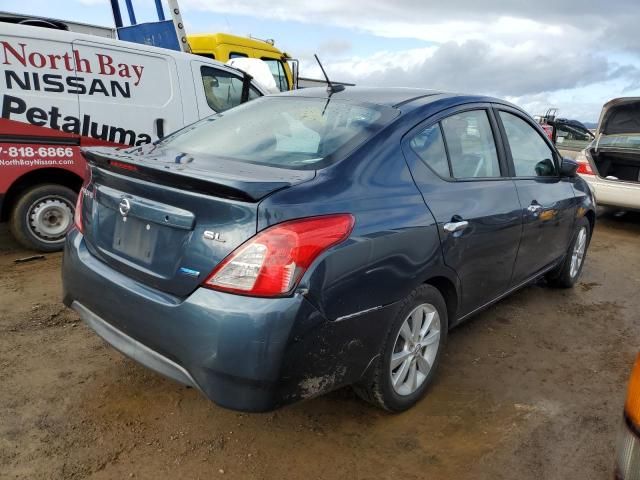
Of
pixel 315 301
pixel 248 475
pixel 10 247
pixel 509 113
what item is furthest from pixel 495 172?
pixel 10 247

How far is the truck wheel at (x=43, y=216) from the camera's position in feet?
15.5

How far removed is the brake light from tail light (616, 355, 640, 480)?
1100 mm

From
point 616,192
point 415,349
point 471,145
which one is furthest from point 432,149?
point 616,192

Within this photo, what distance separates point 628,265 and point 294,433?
15.1ft

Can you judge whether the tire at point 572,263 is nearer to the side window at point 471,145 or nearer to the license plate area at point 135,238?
the side window at point 471,145

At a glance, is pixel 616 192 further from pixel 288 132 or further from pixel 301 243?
pixel 301 243

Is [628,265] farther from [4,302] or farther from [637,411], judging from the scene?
[4,302]

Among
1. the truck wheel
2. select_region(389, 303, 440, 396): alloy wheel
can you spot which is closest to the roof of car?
select_region(389, 303, 440, 396): alloy wheel

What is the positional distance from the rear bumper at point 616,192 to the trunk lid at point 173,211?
592 cm

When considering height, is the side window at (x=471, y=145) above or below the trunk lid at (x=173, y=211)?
above

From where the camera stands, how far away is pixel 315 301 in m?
1.95

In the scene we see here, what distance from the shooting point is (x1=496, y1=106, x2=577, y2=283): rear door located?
3.38 m

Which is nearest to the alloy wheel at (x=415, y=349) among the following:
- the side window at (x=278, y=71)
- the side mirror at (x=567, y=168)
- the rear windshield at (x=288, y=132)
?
the rear windshield at (x=288, y=132)

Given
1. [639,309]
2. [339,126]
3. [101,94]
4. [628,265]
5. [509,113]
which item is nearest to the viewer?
[339,126]
